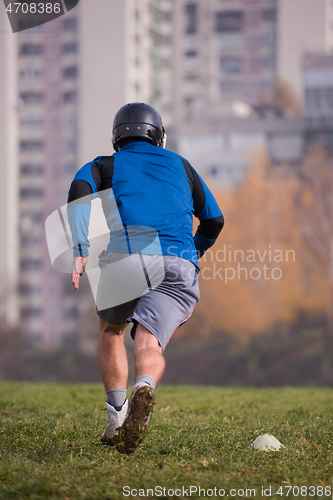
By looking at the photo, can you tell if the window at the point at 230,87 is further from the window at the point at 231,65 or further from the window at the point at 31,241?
the window at the point at 31,241

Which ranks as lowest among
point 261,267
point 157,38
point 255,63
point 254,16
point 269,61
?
point 261,267

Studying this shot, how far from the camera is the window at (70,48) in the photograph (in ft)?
290

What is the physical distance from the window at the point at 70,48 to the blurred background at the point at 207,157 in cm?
16

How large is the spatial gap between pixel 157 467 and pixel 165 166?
1734 mm

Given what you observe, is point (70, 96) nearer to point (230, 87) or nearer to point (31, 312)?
point (230, 87)

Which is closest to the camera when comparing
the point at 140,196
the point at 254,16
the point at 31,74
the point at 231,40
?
the point at 140,196

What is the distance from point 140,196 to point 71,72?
8923 cm

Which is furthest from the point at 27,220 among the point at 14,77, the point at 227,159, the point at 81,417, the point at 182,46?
the point at 81,417

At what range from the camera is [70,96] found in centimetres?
8800

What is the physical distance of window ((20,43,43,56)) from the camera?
3588 inches

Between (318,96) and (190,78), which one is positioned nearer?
(318,96)

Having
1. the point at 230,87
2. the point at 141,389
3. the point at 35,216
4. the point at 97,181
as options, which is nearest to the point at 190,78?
the point at 230,87

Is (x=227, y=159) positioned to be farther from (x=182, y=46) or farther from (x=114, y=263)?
(x=114, y=263)

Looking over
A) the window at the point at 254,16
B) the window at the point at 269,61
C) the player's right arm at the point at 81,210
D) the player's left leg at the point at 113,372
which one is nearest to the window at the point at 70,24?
the window at the point at 254,16
